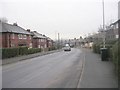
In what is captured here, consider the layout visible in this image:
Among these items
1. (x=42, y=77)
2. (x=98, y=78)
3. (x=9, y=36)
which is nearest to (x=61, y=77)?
(x=42, y=77)

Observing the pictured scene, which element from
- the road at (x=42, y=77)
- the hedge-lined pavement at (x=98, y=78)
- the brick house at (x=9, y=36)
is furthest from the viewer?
the brick house at (x=9, y=36)

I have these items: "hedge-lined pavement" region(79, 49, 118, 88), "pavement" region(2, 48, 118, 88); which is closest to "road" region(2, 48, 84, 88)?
"pavement" region(2, 48, 118, 88)

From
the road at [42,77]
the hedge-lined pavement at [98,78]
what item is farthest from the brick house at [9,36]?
the hedge-lined pavement at [98,78]

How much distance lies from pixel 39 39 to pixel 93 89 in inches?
3154

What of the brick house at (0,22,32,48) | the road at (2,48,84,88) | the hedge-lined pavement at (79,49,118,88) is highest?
the brick house at (0,22,32,48)

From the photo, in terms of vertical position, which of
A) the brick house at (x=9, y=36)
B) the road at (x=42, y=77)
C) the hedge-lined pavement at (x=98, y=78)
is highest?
the brick house at (x=9, y=36)

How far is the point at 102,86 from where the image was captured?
10086 millimetres

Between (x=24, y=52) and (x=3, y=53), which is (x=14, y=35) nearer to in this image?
(x=24, y=52)

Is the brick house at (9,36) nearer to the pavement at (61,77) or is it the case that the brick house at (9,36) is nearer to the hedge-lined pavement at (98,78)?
the pavement at (61,77)

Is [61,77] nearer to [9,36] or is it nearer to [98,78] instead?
[98,78]

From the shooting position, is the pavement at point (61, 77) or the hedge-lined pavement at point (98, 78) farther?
the pavement at point (61, 77)

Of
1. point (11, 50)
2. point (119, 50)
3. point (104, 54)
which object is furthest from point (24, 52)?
point (119, 50)

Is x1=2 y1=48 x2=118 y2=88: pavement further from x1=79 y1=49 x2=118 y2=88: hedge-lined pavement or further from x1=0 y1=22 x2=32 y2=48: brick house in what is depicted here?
x1=0 y1=22 x2=32 y2=48: brick house

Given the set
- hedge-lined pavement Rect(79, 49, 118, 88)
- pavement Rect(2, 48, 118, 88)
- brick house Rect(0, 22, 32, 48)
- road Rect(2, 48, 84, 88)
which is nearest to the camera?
hedge-lined pavement Rect(79, 49, 118, 88)
